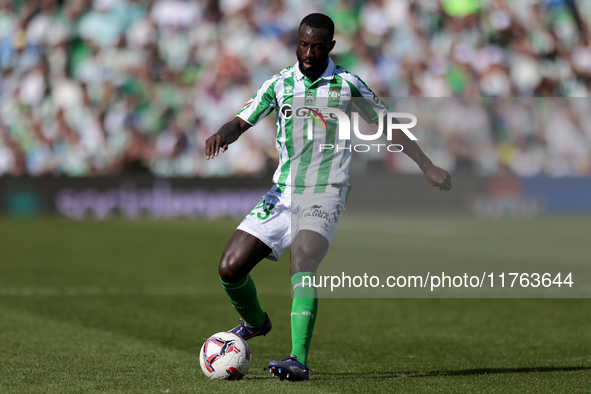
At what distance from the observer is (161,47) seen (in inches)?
831

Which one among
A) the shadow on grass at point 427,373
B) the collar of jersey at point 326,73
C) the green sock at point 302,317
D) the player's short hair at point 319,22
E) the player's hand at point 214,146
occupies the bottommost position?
the shadow on grass at point 427,373

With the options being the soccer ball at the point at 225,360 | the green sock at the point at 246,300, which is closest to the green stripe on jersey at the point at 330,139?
the green sock at the point at 246,300

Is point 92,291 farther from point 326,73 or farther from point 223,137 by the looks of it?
point 326,73

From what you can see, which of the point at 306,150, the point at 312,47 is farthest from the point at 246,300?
the point at 312,47

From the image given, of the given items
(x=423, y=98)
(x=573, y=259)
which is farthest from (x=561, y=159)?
(x=573, y=259)

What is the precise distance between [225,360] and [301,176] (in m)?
1.09

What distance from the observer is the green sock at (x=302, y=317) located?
13.4 feet

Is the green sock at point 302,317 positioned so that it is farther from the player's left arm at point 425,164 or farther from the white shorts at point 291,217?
the player's left arm at point 425,164

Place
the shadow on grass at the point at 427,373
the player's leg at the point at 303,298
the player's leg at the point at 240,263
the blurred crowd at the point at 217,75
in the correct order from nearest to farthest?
the player's leg at the point at 303,298
the player's leg at the point at 240,263
the shadow on grass at the point at 427,373
the blurred crowd at the point at 217,75

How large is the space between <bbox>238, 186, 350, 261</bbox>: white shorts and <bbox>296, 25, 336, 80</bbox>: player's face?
68cm

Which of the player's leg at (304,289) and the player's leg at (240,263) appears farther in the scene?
the player's leg at (240,263)

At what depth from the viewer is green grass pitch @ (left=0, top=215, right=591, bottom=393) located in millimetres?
4172

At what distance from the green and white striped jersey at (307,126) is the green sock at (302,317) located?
55cm

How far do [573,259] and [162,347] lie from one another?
8235mm
